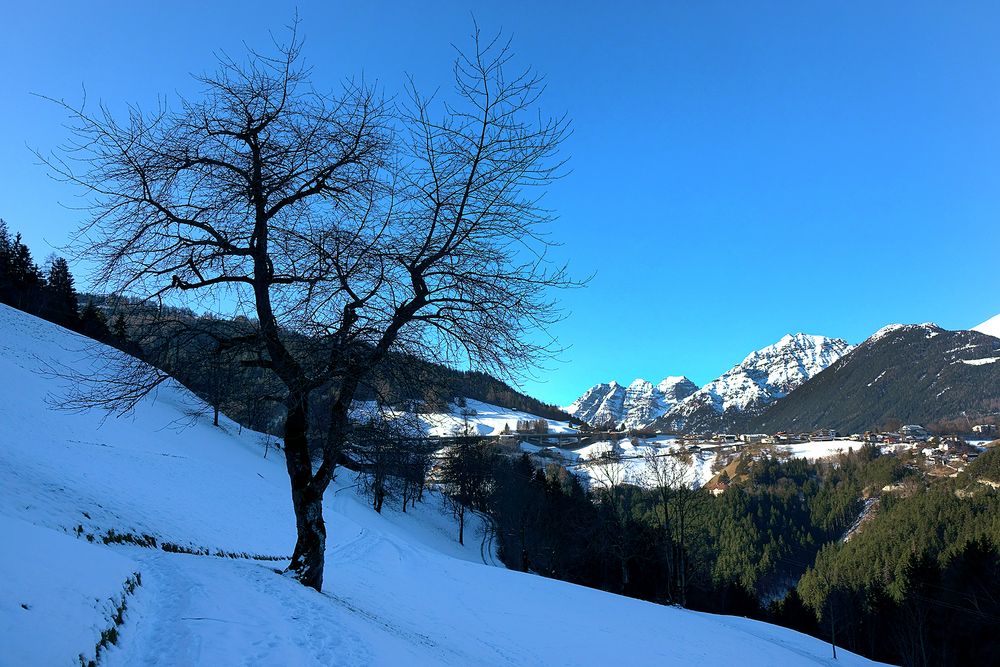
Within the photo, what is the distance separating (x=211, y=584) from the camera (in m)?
7.53

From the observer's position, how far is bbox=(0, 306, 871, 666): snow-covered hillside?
16.0 feet

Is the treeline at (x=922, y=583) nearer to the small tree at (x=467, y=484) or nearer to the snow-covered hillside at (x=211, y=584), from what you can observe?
the snow-covered hillside at (x=211, y=584)

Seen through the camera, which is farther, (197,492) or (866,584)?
(866,584)

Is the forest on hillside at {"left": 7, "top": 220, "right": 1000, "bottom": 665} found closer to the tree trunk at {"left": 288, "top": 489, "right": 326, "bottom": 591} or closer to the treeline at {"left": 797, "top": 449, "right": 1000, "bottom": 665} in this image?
the treeline at {"left": 797, "top": 449, "right": 1000, "bottom": 665}

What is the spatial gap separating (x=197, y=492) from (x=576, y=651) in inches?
773

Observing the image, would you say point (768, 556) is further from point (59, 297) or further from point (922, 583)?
point (59, 297)

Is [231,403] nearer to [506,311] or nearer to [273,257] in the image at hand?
[273,257]

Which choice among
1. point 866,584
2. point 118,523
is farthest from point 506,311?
point 866,584

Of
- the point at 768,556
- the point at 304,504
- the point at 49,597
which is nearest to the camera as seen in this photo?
the point at 49,597

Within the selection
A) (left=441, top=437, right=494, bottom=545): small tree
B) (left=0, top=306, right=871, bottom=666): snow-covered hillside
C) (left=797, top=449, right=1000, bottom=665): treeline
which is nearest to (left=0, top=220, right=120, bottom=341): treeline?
(left=0, top=306, right=871, bottom=666): snow-covered hillside

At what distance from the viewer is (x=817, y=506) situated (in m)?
147

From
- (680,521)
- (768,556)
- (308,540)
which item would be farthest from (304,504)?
(768,556)

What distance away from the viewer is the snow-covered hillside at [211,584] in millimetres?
4875

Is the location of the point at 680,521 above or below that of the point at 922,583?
above
